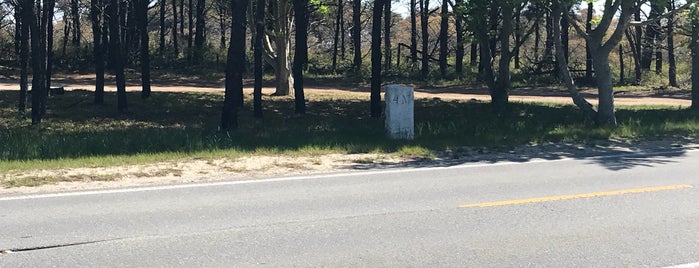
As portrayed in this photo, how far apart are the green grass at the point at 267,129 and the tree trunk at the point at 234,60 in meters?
0.90

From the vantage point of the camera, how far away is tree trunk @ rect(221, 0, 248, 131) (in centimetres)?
1923

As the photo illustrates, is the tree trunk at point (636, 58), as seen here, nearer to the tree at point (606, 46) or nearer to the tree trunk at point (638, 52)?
the tree trunk at point (638, 52)

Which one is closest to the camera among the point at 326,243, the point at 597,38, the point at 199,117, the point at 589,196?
the point at 326,243

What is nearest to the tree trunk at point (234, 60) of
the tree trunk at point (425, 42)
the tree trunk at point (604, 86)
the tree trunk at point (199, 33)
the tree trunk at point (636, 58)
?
the tree trunk at point (604, 86)

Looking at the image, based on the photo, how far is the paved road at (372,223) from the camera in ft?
21.8

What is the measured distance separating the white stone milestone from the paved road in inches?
201

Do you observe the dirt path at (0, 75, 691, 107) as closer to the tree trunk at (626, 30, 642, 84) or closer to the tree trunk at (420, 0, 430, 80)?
the tree trunk at (626, 30, 642, 84)

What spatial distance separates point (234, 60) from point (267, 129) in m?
2.19

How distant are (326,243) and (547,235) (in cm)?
223

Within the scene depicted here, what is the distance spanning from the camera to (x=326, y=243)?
7145 millimetres

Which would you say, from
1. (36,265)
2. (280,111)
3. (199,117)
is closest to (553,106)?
(280,111)

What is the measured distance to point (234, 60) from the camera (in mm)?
19594

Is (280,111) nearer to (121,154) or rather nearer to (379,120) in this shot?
(379,120)

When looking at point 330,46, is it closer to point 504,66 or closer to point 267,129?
point 504,66
